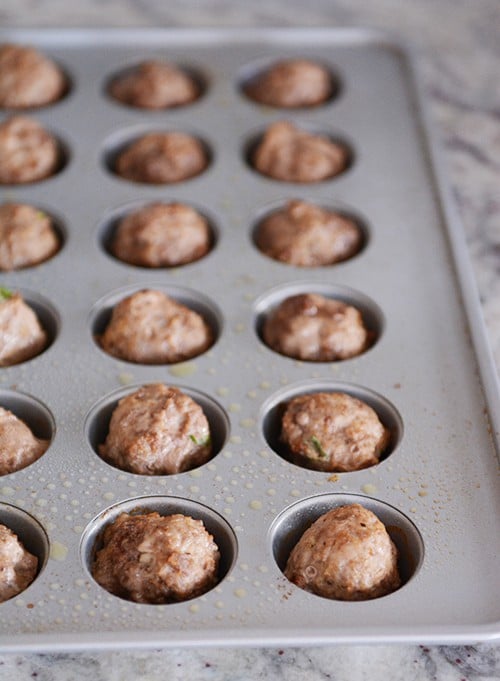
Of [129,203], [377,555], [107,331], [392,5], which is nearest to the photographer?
[377,555]

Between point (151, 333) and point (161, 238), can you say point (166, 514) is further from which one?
point (161, 238)

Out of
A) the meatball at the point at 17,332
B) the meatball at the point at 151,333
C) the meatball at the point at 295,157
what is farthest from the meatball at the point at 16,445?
the meatball at the point at 295,157

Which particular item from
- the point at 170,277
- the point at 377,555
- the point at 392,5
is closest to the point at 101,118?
the point at 170,277

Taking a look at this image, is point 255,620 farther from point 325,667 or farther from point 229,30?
point 229,30

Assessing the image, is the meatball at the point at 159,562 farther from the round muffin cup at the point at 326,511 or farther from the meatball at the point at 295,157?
the meatball at the point at 295,157

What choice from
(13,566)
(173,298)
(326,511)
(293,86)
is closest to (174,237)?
(173,298)

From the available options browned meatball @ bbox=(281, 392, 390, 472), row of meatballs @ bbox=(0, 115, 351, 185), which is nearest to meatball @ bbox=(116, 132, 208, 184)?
row of meatballs @ bbox=(0, 115, 351, 185)
